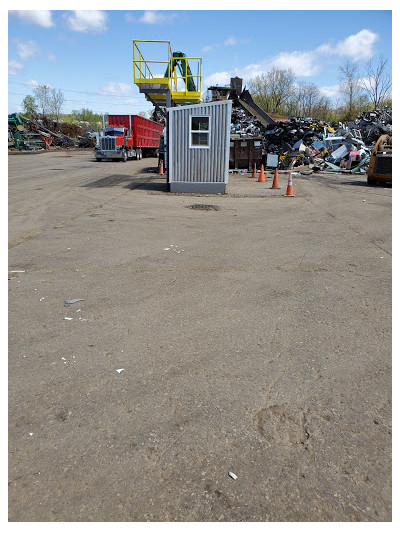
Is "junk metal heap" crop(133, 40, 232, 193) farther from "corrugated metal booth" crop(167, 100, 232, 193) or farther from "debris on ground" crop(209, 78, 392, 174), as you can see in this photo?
"debris on ground" crop(209, 78, 392, 174)

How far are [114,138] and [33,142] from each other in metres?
21.6

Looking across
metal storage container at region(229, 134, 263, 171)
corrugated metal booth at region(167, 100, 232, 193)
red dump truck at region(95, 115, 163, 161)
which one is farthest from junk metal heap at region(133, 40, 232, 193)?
red dump truck at region(95, 115, 163, 161)

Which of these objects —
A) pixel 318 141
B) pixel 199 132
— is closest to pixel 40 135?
pixel 318 141

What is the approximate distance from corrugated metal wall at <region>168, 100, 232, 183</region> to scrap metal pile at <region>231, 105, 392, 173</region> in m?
9.26

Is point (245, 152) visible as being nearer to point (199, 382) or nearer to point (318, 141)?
point (318, 141)

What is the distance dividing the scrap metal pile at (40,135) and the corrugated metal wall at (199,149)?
3886 centimetres

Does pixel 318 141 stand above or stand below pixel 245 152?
above

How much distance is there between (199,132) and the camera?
47.2ft

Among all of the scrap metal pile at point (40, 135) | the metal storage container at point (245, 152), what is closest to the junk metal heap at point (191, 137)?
the metal storage container at point (245, 152)

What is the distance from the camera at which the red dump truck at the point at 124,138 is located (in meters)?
32.2

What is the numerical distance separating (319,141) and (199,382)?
1152 inches

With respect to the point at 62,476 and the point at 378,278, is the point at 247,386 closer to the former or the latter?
the point at 62,476

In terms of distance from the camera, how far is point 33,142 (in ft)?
156

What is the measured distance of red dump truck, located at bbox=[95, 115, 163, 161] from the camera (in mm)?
32250
